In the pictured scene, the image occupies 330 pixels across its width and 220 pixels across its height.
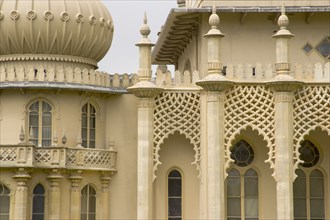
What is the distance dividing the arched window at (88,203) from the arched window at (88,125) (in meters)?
1.33

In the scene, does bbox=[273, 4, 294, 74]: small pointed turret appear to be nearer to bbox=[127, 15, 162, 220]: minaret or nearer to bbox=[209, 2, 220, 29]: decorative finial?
bbox=[209, 2, 220, 29]: decorative finial

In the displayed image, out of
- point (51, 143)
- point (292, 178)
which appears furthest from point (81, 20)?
point (292, 178)

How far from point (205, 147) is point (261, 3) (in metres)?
4.85

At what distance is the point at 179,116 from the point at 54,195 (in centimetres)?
430

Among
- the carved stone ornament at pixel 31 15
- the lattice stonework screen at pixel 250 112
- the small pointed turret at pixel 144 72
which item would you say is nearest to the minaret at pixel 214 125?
the lattice stonework screen at pixel 250 112

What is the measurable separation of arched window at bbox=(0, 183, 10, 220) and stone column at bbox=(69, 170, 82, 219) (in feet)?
6.04

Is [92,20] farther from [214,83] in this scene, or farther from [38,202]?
[38,202]

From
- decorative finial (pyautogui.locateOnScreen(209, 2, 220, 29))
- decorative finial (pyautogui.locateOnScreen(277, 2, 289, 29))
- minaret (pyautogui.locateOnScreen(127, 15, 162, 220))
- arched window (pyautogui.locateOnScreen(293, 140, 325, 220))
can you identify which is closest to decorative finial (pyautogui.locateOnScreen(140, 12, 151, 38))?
minaret (pyautogui.locateOnScreen(127, 15, 162, 220))

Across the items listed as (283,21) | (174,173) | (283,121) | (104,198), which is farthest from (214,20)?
(104,198)

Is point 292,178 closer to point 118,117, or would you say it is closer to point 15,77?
point 118,117

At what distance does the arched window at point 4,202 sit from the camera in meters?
30.1

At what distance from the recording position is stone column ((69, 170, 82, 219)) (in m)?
30.5

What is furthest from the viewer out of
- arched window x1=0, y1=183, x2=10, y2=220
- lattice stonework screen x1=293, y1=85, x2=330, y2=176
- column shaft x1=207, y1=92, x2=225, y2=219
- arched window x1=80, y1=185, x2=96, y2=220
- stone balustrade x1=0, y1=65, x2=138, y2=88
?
arched window x1=80, y1=185, x2=96, y2=220

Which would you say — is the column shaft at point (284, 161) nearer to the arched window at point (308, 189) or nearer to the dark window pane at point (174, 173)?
the arched window at point (308, 189)
